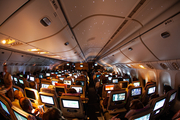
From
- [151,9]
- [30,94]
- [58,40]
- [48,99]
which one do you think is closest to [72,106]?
[48,99]

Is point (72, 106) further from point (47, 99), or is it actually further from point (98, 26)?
point (98, 26)

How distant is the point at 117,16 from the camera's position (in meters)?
2.42

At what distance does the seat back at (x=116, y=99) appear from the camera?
3.49m

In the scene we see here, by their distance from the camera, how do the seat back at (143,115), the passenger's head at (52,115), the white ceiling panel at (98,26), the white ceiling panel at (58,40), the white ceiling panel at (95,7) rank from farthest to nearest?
the white ceiling panel at (58,40) → the white ceiling panel at (98,26) → the white ceiling panel at (95,7) → the seat back at (143,115) → the passenger's head at (52,115)

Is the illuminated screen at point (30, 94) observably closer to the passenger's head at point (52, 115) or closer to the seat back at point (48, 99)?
the seat back at point (48, 99)

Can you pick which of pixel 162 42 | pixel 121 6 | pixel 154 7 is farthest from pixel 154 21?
pixel 121 6

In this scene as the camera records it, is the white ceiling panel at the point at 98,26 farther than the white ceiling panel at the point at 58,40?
No

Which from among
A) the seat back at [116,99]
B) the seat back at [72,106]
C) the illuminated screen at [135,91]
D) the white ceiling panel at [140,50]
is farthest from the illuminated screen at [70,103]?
the white ceiling panel at [140,50]

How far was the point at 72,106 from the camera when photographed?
108 inches

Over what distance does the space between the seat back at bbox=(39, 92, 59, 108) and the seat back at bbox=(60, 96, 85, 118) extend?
1.38 feet

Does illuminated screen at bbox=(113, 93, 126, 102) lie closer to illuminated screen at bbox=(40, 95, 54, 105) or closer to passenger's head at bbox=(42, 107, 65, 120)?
illuminated screen at bbox=(40, 95, 54, 105)

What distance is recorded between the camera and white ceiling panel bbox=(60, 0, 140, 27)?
1801 millimetres

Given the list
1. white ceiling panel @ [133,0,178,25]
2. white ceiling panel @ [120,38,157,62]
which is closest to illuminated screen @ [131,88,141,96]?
white ceiling panel @ [120,38,157,62]

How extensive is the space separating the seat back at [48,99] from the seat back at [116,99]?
2066mm
